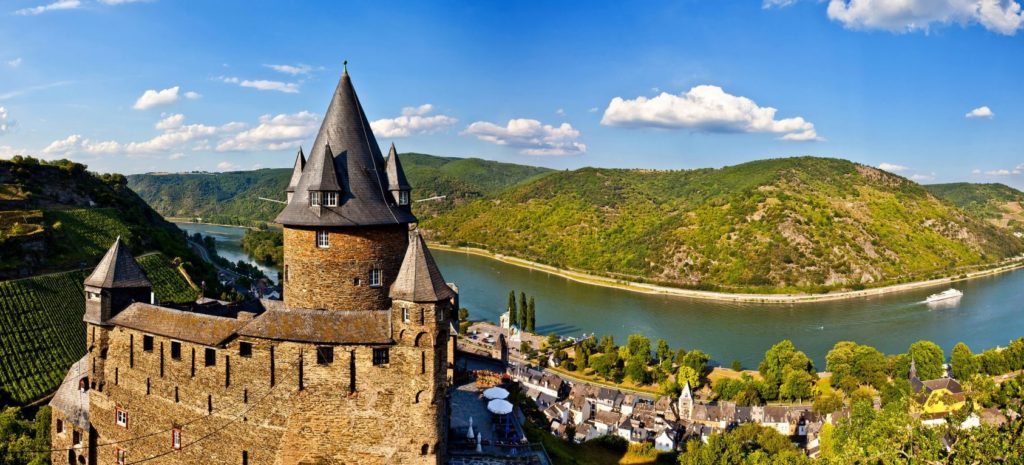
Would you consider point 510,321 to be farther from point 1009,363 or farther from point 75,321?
point 1009,363

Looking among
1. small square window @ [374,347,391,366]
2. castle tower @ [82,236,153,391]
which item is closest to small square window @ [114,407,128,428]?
castle tower @ [82,236,153,391]

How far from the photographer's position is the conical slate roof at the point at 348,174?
664 inches

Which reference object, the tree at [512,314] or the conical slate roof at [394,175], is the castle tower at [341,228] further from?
the tree at [512,314]

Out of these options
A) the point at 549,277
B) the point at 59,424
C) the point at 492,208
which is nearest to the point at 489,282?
the point at 549,277

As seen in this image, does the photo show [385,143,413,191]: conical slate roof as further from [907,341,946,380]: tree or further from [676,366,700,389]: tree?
[907,341,946,380]: tree

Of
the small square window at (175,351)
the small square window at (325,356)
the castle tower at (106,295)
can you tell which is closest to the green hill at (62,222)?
the castle tower at (106,295)

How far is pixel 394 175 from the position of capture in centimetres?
1820

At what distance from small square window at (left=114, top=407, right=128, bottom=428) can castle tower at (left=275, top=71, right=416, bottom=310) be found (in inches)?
269

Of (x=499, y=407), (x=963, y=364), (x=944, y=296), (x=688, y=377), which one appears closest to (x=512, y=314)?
(x=688, y=377)

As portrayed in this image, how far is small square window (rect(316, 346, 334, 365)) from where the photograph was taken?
53.7ft

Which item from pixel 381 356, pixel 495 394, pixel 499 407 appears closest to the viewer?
pixel 381 356

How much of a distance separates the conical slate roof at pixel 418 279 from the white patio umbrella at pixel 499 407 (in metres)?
8.13

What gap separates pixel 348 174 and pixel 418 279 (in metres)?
4.04

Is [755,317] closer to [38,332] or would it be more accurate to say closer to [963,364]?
[963,364]
